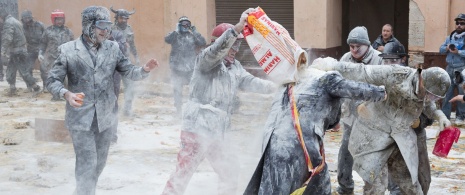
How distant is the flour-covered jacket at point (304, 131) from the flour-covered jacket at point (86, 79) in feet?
6.46

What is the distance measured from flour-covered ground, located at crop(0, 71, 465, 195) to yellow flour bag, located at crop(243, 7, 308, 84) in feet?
2.64

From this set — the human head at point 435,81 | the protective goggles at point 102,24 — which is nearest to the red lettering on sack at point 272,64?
the human head at point 435,81

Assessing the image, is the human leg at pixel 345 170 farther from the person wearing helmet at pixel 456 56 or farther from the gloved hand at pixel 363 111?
the person wearing helmet at pixel 456 56

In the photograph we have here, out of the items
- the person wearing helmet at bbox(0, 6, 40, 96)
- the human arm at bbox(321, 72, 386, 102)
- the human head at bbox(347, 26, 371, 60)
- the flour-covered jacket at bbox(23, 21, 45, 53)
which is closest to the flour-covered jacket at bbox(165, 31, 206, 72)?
the person wearing helmet at bbox(0, 6, 40, 96)

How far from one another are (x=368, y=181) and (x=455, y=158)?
11.3 feet

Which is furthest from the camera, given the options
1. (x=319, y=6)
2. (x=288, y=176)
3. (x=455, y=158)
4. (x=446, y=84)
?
(x=319, y=6)

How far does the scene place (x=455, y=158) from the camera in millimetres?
9414

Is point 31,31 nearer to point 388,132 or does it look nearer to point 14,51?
point 14,51

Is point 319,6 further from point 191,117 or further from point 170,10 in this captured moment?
point 191,117

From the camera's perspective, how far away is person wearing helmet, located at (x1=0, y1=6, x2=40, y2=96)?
15945 mm

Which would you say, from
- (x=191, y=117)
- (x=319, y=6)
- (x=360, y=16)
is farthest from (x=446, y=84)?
(x=360, y=16)

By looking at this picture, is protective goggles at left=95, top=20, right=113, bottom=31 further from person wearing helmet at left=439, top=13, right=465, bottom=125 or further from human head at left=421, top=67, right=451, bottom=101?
person wearing helmet at left=439, top=13, right=465, bottom=125

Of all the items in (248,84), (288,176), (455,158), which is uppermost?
(248,84)

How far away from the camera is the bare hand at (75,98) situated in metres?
6.07
